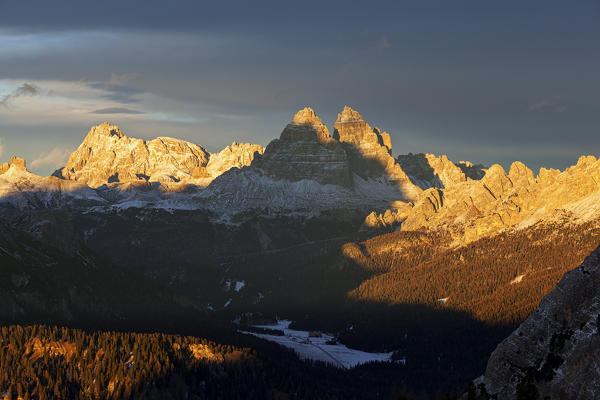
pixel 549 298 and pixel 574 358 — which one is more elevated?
pixel 549 298

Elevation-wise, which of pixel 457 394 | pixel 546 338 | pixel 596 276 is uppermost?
pixel 596 276

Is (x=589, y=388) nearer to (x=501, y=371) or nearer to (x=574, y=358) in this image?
(x=574, y=358)

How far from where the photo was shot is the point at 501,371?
94500 millimetres

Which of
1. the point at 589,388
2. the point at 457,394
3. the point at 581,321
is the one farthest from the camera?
the point at 457,394

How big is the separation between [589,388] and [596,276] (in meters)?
12.9

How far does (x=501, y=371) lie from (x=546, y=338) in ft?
19.4

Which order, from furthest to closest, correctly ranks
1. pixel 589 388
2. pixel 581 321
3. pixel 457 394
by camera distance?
pixel 457 394 < pixel 581 321 < pixel 589 388

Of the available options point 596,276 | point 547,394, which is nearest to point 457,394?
point 547,394

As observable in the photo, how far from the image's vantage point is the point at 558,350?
297ft

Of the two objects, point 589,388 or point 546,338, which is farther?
point 546,338

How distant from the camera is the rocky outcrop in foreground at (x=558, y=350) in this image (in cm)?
8675

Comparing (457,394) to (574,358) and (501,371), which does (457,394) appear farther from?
(574,358)

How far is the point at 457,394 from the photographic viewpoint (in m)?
100

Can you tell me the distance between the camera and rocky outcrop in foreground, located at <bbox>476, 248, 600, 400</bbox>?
8675cm
